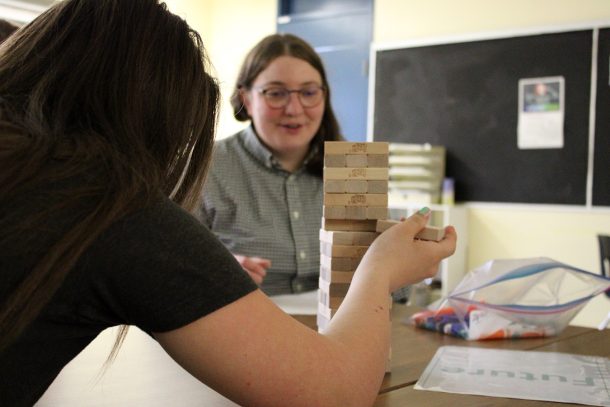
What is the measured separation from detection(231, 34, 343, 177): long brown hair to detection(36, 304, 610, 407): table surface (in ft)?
3.03

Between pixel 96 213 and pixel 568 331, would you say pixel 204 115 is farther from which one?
pixel 568 331

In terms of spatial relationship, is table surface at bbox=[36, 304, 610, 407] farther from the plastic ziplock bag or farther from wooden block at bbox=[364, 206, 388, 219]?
wooden block at bbox=[364, 206, 388, 219]

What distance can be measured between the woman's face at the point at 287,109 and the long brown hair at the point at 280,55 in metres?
0.03

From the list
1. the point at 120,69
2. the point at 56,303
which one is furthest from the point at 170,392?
the point at 120,69

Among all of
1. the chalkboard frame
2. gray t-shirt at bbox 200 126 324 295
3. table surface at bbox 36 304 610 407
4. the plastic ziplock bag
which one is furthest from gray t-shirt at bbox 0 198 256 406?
the chalkboard frame

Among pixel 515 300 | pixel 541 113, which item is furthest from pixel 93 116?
pixel 541 113

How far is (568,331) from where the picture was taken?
153 centimetres

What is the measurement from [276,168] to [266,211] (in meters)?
0.16

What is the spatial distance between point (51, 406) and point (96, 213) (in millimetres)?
375

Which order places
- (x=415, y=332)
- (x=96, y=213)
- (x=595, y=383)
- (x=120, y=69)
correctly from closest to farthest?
1. (x=96, y=213)
2. (x=120, y=69)
3. (x=595, y=383)
4. (x=415, y=332)

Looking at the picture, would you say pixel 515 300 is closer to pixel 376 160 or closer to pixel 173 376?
pixel 376 160

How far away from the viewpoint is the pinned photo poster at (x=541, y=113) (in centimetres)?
385

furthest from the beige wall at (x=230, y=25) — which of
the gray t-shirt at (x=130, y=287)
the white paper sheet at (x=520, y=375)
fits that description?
the gray t-shirt at (x=130, y=287)

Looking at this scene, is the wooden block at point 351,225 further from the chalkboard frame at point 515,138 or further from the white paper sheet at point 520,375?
Result: the chalkboard frame at point 515,138
